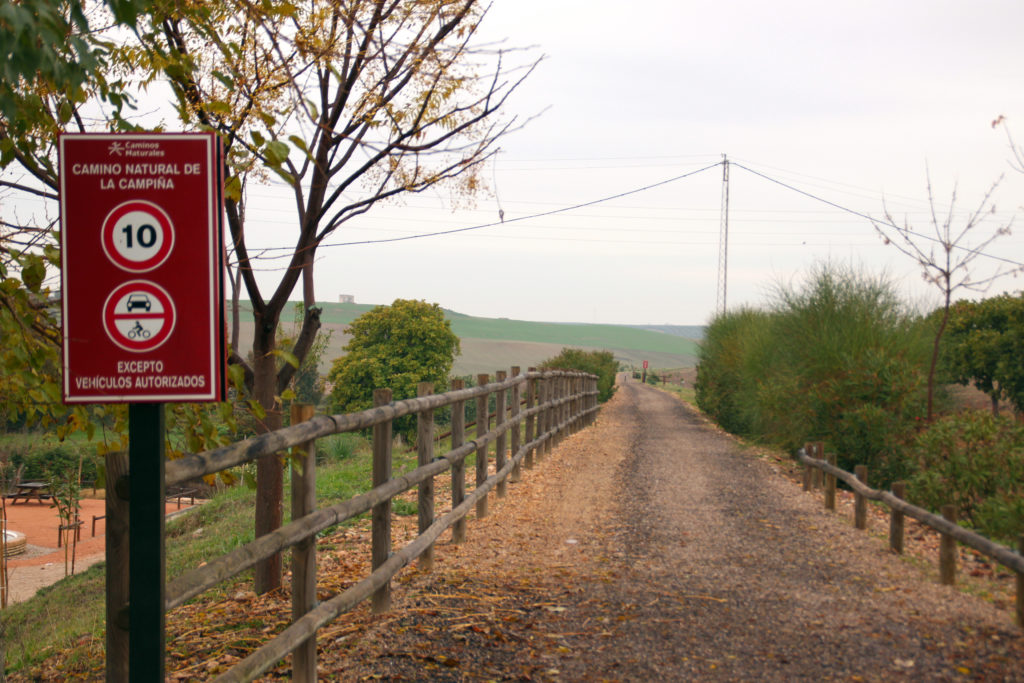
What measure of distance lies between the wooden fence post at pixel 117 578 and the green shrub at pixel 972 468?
9326 millimetres

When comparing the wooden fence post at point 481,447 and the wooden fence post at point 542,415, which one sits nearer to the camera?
the wooden fence post at point 481,447

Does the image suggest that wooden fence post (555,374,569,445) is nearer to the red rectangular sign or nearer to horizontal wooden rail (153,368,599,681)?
horizontal wooden rail (153,368,599,681)

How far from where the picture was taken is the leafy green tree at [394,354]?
165 feet

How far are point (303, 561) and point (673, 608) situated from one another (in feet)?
9.16

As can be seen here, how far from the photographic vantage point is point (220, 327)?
2.57m

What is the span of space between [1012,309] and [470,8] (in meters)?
39.6

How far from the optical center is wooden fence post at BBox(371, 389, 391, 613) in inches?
208

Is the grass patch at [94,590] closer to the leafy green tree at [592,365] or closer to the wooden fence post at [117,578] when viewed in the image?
the wooden fence post at [117,578]

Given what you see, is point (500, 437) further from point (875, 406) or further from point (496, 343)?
point (496, 343)

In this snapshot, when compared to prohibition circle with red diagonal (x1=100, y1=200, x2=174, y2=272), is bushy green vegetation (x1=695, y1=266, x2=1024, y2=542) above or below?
below

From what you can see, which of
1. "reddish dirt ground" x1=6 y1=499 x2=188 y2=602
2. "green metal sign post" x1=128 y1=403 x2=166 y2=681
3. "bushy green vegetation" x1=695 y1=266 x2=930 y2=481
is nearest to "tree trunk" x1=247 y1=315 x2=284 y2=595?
"green metal sign post" x1=128 y1=403 x2=166 y2=681

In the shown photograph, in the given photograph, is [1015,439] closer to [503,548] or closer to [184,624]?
[503,548]

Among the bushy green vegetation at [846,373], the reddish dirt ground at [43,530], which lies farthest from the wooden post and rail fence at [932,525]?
the reddish dirt ground at [43,530]

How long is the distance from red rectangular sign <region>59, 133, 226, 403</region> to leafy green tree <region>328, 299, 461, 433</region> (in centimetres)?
4709
